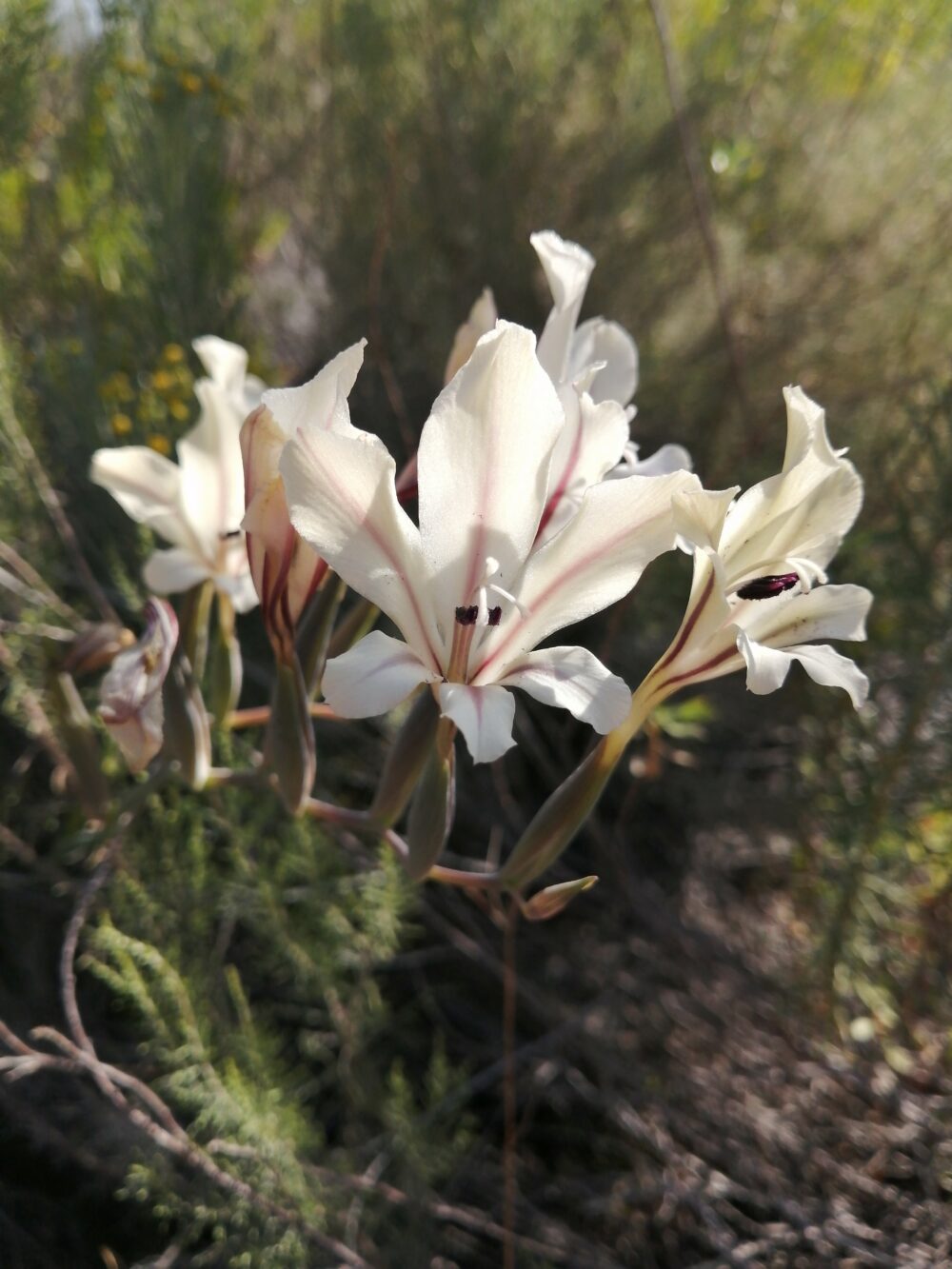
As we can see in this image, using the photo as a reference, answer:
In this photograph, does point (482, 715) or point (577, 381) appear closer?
point (482, 715)

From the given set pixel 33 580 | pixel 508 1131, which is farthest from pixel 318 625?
pixel 508 1131

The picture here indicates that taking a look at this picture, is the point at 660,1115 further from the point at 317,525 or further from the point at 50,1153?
the point at 317,525

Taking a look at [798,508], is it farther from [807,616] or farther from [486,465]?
[486,465]

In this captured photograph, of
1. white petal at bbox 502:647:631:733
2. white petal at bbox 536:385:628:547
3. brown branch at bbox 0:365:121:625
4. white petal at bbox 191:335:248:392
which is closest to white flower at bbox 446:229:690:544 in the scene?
white petal at bbox 536:385:628:547

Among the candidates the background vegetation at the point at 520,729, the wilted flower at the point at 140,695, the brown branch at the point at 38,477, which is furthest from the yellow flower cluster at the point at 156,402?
the wilted flower at the point at 140,695

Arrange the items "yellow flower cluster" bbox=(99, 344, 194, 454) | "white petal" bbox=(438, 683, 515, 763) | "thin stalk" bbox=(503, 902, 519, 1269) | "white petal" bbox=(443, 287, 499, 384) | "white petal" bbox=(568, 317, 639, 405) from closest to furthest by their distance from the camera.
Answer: "white petal" bbox=(438, 683, 515, 763) → "white petal" bbox=(443, 287, 499, 384) → "white petal" bbox=(568, 317, 639, 405) → "thin stalk" bbox=(503, 902, 519, 1269) → "yellow flower cluster" bbox=(99, 344, 194, 454)

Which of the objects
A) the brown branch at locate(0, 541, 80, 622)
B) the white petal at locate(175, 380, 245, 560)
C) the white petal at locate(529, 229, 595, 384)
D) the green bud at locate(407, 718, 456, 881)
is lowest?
the green bud at locate(407, 718, 456, 881)

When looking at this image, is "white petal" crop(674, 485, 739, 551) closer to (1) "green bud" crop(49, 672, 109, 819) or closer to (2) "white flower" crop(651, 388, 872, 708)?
(2) "white flower" crop(651, 388, 872, 708)

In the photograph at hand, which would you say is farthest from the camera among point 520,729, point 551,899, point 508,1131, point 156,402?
point 520,729
